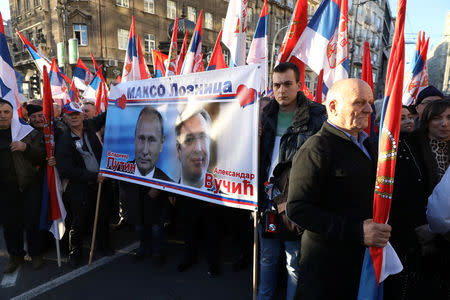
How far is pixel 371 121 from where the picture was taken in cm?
239

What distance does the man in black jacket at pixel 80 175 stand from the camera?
333 cm

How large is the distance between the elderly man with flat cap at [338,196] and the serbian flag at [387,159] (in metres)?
0.09

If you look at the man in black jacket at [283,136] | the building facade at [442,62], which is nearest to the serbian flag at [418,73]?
the man in black jacket at [283,136]

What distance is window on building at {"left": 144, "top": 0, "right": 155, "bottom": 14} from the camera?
2252 centimetres

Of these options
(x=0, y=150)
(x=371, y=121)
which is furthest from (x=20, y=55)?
(x=371, y=121)

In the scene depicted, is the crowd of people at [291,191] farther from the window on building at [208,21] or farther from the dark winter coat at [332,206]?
the window on building at [208,21]

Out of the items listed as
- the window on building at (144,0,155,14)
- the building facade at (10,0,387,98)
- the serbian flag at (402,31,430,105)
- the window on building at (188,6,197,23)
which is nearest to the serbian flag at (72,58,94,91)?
the serbian flag at (402,31,430,105)

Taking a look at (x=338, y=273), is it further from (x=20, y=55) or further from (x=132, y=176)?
(x=20, y=55)

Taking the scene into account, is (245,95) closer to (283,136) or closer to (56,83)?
(283,136)

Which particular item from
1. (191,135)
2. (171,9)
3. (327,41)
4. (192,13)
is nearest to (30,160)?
(191,135)

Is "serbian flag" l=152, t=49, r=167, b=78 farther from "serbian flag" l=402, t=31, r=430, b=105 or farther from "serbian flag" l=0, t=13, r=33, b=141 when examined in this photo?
"serbian flag" l=402, t=31, r=430, b=105

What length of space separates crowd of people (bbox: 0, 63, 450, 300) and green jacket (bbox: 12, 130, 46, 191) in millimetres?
12

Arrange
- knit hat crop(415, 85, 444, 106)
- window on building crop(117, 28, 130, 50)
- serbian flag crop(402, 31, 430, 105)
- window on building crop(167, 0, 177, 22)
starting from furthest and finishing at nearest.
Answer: window on building crop(167, 0, 177, 22) → window on building crop(117, 28, 130, 50) → serbian flag crop(402, 31, 430, 105) → knit hat crop(415, 85, 444, 106)

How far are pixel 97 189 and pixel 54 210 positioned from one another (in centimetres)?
53
